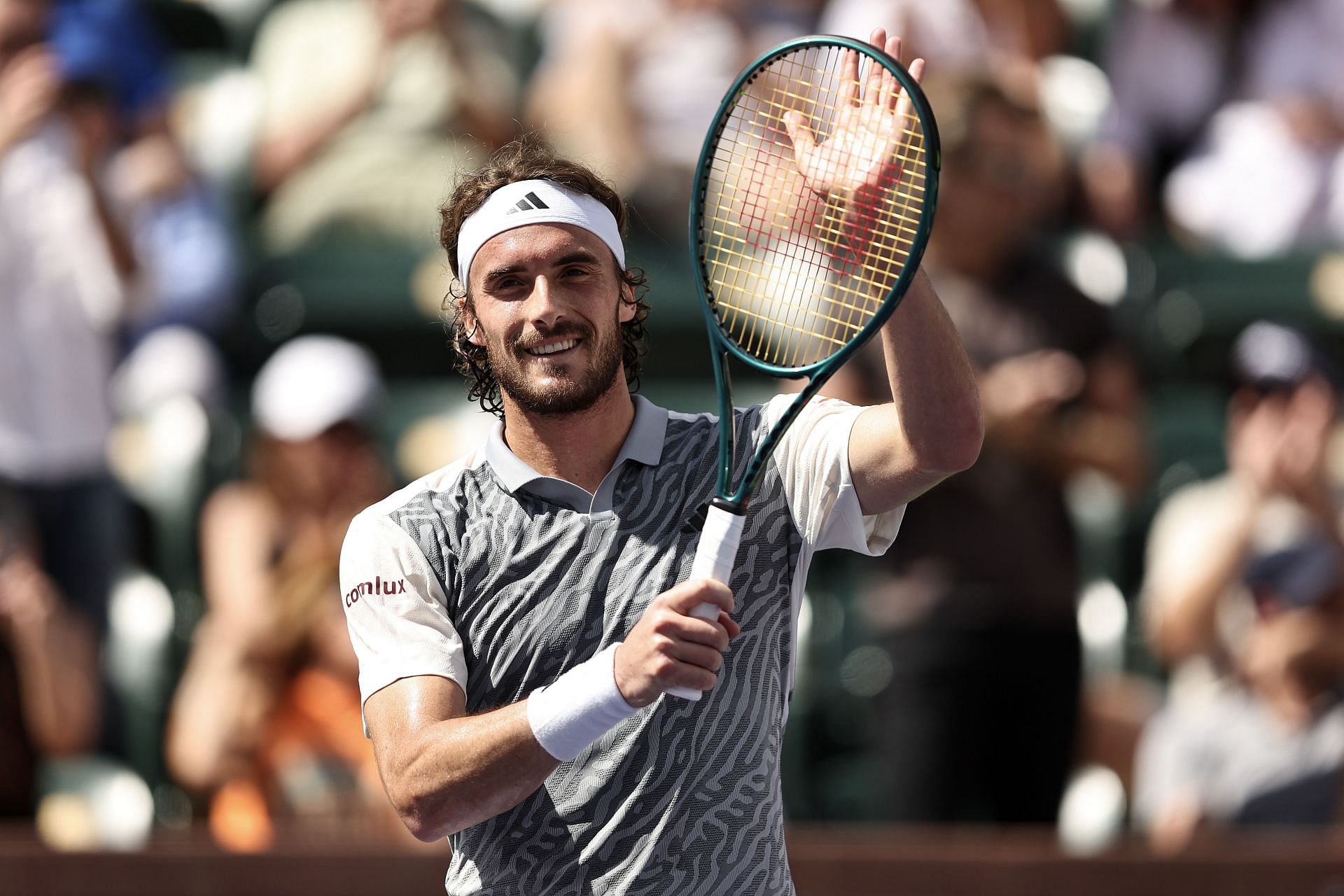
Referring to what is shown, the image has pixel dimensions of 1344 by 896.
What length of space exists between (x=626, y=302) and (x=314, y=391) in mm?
2753

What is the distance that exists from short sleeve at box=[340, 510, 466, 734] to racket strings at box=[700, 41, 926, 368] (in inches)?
22.0

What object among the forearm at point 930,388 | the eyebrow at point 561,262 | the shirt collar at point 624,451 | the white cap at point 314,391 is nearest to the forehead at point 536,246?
the eyebrow at point 561,262

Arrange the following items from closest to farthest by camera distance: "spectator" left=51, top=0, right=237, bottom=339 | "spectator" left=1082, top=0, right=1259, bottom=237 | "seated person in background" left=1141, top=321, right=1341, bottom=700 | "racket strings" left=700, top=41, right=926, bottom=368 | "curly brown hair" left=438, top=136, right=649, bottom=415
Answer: "curly brown hair" left=438, top=136, right=649, bottom=415 < "racket strings" left=700, top=41, right=926, bottom=368 < "seated person in background" left=1141, top=321, right=1341, bottom=700 < "spectator" left=51, top=0, right=237, bottom=339 < "spectator" left=1082, top=0, right=1259, bottom=237

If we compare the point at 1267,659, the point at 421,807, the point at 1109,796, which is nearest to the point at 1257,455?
the point at 1267,659

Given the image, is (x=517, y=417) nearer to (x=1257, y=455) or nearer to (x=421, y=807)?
(x=421, y=807)

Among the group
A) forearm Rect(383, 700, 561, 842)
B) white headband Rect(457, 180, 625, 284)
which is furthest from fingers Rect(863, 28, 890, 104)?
forearm Rect(383, 700, 561, 842)

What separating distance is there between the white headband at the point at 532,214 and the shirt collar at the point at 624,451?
23 centimetres

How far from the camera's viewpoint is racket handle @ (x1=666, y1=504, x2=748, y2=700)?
6.88ft

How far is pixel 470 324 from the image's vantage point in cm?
252

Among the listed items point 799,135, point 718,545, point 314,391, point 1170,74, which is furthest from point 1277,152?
point 718,545

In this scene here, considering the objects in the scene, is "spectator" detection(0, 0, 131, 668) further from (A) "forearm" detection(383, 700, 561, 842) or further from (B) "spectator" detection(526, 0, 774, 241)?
(A) "forearm" detection(383, 700, 561, 842)

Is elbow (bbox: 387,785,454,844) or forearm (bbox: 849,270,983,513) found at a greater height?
forearm (bbox: 849,270,983,513)

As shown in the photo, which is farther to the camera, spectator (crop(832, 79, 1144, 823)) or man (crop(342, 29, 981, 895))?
spectator (crop(832, 79, 1144, 823))

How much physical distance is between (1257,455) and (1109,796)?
3.42 ft
